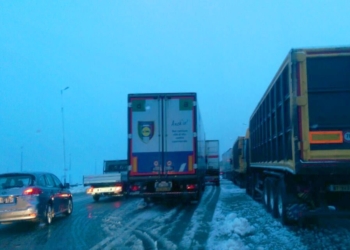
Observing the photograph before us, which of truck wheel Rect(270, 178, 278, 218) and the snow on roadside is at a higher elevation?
truck wheel Rect(270, 178, 278, 218)

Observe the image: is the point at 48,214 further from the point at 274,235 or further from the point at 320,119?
the point at 320,119

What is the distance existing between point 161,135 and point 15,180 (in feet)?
18.8

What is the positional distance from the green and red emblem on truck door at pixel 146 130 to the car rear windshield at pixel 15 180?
4934 mm

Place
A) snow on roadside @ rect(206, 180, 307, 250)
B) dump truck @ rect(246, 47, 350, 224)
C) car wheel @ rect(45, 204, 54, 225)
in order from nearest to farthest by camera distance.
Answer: snow on roadside @ rect(206, 180, 307, 250) < dump truck @ rect(246, 47, 350, 224) < car wheel @ rect(45, 204, 54, 225)

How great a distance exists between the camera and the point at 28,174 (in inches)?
508

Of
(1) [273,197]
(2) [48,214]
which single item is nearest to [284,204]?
(1) [273,197]

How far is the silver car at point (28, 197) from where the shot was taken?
1184 cm

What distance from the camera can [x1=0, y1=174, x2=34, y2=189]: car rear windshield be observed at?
12.5m

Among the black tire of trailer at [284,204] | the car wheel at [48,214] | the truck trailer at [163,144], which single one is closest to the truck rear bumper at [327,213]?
the black tire of trailer at [284,204]

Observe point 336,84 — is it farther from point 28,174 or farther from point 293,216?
point 28,174

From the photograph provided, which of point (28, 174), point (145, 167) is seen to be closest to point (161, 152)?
point (145, 167)

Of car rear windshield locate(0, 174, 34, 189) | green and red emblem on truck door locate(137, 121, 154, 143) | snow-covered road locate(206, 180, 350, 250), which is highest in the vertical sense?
green and red emblem on truck door locate(137, 121, 154, 143)

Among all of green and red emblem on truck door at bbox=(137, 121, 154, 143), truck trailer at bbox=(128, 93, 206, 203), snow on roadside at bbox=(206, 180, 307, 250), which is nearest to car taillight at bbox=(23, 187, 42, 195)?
snow on roadside at bbox=(206, 180, 307, 250)

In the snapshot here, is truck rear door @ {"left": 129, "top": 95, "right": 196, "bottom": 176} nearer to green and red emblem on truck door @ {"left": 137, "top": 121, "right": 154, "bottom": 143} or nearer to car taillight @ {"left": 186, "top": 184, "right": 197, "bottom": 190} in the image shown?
green and red emblem on truck door @ {"left": 137, "top": 121, "right": 154, "bottom": 143}
